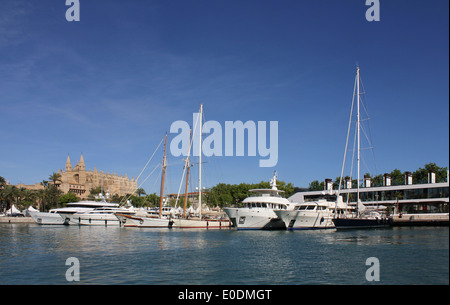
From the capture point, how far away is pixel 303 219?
64.4 metres

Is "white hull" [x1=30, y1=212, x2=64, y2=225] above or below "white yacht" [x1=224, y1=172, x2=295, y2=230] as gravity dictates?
below

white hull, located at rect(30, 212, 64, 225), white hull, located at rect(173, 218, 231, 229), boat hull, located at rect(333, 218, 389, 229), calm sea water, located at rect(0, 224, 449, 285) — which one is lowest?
white hull, located at rect(30, 212, 64, 225)

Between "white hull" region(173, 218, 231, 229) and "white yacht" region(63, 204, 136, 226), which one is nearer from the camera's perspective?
"white hull" region(173, 218, 231, 229)

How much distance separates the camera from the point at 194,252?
32.2 metres

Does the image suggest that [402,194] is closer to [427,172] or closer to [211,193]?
[427,172]

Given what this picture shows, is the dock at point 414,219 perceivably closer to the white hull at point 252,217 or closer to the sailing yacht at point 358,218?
the sailing yacht at point 358,218

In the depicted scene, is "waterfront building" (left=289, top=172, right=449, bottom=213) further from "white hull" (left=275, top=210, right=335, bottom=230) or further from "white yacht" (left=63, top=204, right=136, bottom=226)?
"white yacht" (left=63, top=204, right=136, bottom=226)

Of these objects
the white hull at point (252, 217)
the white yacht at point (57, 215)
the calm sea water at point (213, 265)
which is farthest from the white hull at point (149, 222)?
the calm sea water at point (213, 265)

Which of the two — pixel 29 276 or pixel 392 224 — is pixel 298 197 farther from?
pixel 29 276

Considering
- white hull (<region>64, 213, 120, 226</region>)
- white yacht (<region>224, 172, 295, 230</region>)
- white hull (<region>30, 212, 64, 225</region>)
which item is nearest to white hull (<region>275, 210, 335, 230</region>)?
white yacht (<region>224, 172, 295, 230</region>)

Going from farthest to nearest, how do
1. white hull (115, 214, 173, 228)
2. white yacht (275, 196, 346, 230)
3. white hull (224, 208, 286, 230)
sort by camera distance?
white hull (115, 214, 173, 228), white hull (224, 208, 286, 230), white yacht (275, 196, 346, 230)

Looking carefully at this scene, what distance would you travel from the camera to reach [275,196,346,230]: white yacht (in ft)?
209

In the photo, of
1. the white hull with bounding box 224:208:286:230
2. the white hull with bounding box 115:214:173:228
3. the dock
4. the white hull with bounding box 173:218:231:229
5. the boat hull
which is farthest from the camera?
the white hull with bounding box 115:214:173:228
